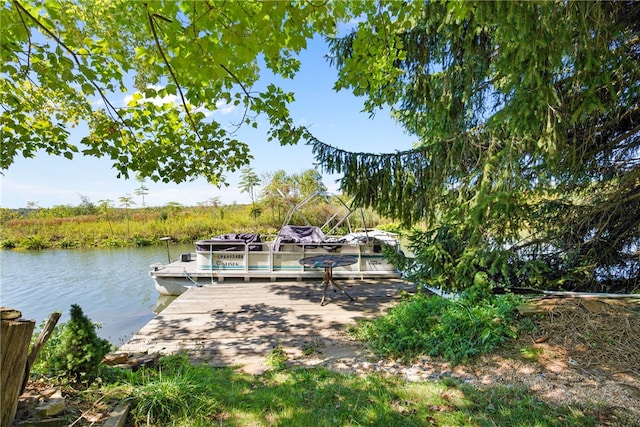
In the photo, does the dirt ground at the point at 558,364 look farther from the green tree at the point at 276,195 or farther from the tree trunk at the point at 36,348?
the green tree at the point at 276,195

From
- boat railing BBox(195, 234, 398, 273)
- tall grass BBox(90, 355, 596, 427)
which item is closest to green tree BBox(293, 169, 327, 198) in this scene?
boat railing BBox(195, 234, 398, 273)

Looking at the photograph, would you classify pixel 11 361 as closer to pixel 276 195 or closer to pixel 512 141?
pixel 512 141

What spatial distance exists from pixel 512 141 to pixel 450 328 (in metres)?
2.21

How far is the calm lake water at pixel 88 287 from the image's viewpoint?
254 inches

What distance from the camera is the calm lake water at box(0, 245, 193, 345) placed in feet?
21.1

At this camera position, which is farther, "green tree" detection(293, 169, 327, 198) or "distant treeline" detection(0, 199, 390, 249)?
"green tree" detection(293, 169, 327, 198)

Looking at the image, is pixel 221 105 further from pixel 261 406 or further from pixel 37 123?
pixel 261 406

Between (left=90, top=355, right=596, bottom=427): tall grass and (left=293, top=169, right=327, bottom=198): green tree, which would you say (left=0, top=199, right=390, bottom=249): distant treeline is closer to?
(left=293, top=169, right=327, bottom=198): green tree

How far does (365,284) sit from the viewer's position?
23.0 feet

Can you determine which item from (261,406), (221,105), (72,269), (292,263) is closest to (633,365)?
(261,406)

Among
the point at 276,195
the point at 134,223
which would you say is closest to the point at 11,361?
the point at 276,195

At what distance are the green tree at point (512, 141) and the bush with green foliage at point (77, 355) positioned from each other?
316 cm

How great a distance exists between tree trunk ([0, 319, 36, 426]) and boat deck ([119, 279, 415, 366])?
190 cm

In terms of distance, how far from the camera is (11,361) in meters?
1.64
